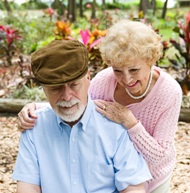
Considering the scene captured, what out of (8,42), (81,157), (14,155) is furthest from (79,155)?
(8,42)

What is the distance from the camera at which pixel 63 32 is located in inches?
239

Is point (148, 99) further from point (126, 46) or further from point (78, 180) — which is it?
point (78, 180)

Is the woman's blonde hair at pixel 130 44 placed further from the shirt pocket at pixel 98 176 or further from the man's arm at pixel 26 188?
the man's arm at pixel 26 188

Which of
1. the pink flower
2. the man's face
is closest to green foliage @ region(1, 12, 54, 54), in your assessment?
the pink flower

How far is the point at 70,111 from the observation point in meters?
1.91

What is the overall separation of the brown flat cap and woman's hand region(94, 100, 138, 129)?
A: 0.27m

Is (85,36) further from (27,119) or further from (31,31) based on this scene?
(31,31)

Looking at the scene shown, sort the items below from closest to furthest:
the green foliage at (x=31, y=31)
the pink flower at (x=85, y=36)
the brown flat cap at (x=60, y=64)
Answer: the brown flat cap at (x=60, y=64) < the pink flower at (x=85, y=36) < the green foliage at (x=31, y=31)

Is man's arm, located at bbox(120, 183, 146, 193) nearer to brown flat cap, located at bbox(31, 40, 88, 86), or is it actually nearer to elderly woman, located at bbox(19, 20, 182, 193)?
elderly woman, located at bbox(19, 20, 182, 193)

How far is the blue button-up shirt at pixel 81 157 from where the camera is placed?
2000 millimetres

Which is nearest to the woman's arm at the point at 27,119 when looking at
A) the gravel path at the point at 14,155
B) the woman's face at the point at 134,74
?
the woman's face at the point at 134,74

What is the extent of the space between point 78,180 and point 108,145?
0.22 m

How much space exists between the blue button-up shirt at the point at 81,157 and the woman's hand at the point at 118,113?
3 centimetres

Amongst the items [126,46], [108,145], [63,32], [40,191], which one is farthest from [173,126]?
[63,32]
